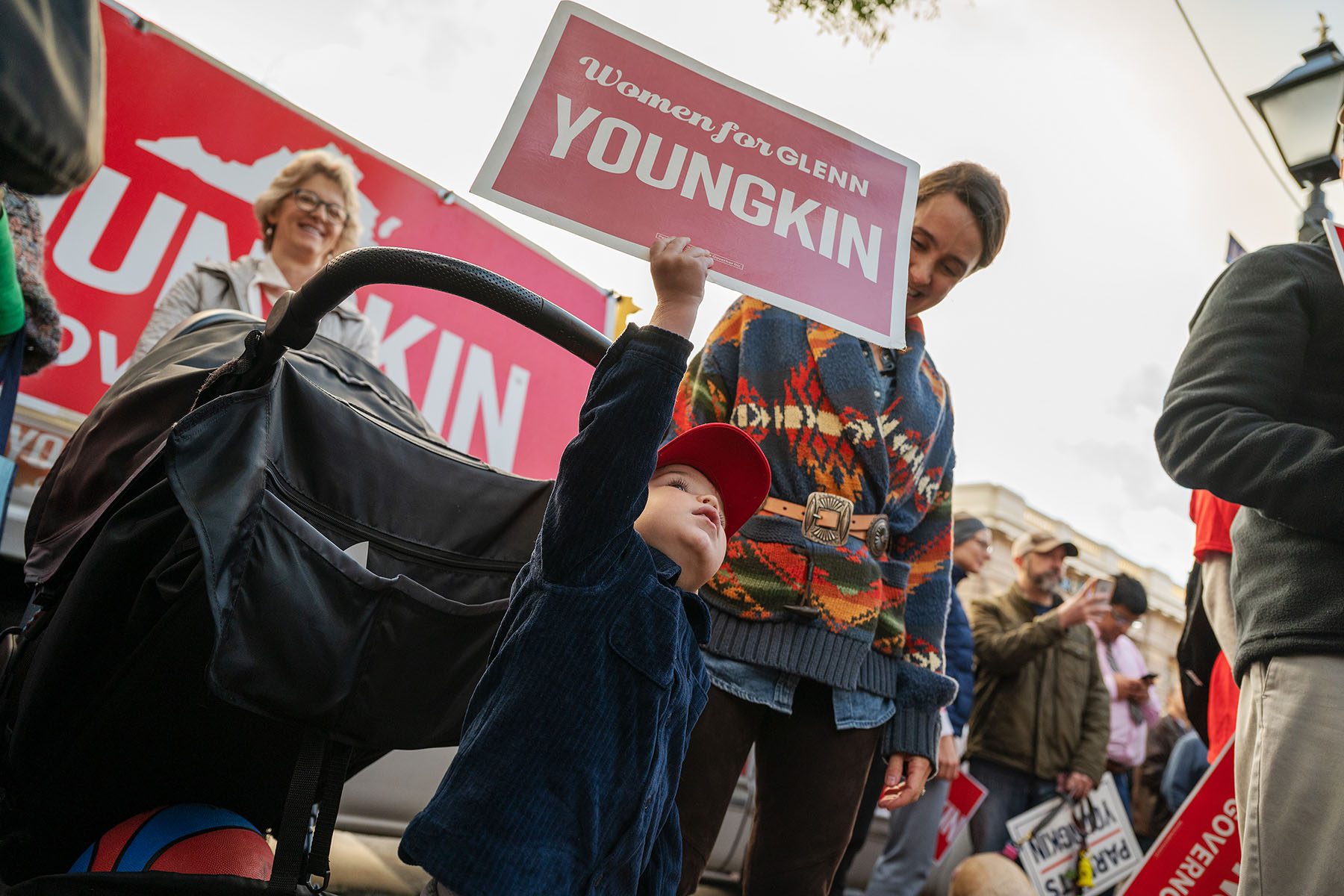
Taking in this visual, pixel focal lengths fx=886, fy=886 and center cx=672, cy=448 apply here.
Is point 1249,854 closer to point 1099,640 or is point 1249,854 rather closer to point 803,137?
point 803,137

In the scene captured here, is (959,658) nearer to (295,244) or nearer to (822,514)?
(822,514)

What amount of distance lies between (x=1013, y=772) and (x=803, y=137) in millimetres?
3776

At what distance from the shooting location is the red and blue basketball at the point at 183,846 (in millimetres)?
1140

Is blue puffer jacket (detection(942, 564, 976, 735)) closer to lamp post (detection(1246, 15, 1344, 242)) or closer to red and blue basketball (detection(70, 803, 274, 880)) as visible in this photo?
lamp post (detection(1246, 15, 1344, 242))

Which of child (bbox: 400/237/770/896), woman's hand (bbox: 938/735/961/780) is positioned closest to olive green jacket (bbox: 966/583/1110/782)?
woman's hand (bbox: 938/735/961/780)

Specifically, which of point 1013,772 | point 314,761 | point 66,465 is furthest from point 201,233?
point 1013,772

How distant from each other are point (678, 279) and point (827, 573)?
0.66 meters

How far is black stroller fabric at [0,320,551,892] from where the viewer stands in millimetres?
1092

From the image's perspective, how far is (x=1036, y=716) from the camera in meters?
4.35

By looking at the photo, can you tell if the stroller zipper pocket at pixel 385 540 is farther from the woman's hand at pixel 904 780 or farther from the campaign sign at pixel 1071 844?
the campaign sign at pixel 1071 844

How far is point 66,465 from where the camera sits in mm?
1348

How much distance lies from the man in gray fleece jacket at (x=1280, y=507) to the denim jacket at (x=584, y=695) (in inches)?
36.6

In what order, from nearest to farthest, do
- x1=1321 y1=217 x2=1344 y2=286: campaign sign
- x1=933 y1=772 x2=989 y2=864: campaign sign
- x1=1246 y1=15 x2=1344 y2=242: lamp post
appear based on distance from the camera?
x1=1321 y1=217 x2=1344 y2=286: campaign sign < x1=1246 y1=15 x2=1344 y2=242: lamp post < x1=933 y1=772 x2=989 y2=864: campaign sign

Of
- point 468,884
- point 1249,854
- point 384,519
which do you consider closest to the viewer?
point 468,884
